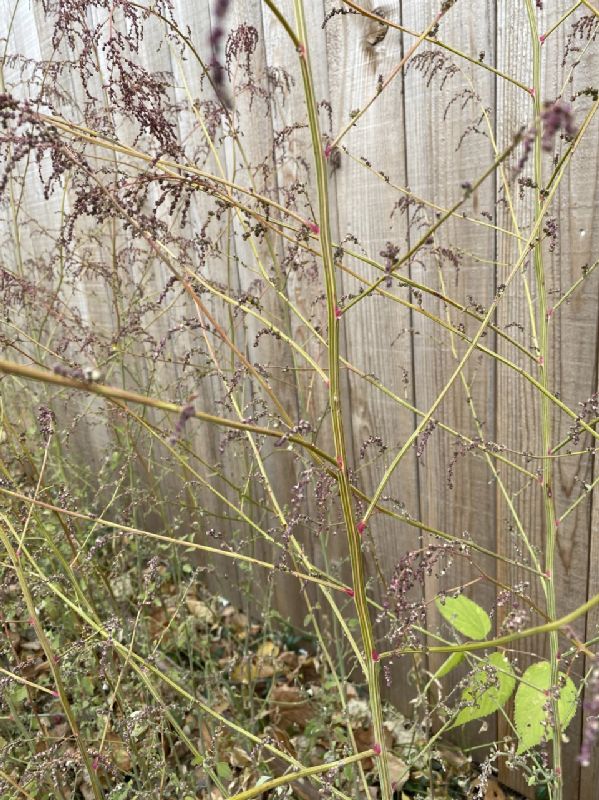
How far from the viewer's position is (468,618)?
4.62 ft

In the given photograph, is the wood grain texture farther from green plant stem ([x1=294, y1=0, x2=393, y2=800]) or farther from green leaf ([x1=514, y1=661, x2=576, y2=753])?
green plant stem ([x1=294, y1=0, x2=393, y2=800])

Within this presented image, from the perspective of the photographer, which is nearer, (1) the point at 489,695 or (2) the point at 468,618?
(1) the point at 489,695

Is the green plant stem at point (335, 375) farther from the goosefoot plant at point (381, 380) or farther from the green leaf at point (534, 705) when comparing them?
the green leaf at point (534, 705)

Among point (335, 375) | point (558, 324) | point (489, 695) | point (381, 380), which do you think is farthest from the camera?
point (381, 380)

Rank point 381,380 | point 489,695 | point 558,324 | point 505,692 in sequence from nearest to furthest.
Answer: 1. point 489,695
2. point 505,692
3. point 558,324
4. point 381,380

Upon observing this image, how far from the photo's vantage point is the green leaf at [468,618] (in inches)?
53.4

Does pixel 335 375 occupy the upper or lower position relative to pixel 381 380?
upper

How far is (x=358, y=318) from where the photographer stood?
6.60 feet

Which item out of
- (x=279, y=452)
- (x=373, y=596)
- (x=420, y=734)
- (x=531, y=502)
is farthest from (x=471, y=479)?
(x=420, y=734)

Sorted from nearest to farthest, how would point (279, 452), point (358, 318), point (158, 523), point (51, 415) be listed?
point (51, 415) → point (358, 318) → point (279, 452) → point (158, 523)

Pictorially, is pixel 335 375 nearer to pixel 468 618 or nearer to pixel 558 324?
pixel 468 618

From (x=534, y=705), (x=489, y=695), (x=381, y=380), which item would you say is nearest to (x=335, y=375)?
(x=489, y=695)

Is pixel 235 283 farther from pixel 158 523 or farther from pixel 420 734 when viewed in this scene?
pixel 420 734

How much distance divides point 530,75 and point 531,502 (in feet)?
3.59
